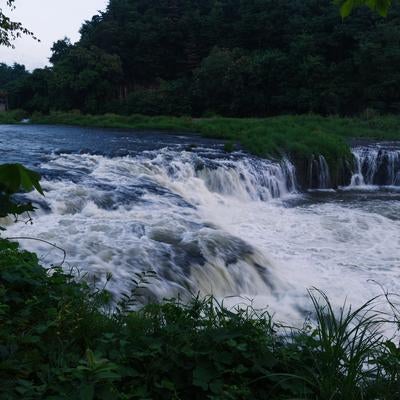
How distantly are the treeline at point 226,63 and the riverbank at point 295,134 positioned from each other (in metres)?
7.74

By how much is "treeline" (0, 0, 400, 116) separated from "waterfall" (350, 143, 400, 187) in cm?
1831

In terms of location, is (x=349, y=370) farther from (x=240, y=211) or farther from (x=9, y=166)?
(x=240, y=211)

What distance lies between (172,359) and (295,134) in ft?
49.9

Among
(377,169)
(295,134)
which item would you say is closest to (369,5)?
(377,169)

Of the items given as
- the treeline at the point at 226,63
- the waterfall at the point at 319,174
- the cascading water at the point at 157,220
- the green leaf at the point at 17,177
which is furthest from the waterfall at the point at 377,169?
the treeline at the point at 226,63

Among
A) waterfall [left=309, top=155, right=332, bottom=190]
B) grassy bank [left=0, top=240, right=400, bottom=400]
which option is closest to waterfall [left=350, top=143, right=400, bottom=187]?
waterfall [left=309, top=155, right=332, bottom=190]

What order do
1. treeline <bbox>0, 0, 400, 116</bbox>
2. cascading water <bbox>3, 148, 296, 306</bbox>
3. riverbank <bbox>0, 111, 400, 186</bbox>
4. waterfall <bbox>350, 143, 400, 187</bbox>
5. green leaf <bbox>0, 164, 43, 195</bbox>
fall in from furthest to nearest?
treeline <bbox>0, 0, 400, 116</bbox> < waterfall <bbox>350, 143, 400, 187</bbox> < riverbank <bbox>0, 111, 400, 186</bbox> < cascading water <bbox>3, 148, 296, 306</bbox> < green leaf <bbox>0, 164, 43, 195</bbox>

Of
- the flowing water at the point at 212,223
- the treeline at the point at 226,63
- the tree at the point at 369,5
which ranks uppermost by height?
the treeline at the point at 226,63

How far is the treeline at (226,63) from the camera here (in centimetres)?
3444

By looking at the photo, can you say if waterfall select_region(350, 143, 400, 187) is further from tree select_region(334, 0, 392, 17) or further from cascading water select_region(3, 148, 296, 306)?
tree select_region(334, 0, 392, 17)

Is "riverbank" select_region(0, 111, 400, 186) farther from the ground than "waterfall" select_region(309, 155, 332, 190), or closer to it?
farther from the ground

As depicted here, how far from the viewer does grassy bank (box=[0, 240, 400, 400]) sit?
2.22 m

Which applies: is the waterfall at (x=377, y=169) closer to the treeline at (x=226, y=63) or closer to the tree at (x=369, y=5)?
the tree at (x=369, y=5)

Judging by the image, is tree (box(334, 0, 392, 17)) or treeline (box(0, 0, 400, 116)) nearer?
tree (box(334, 0, 392, 17))
